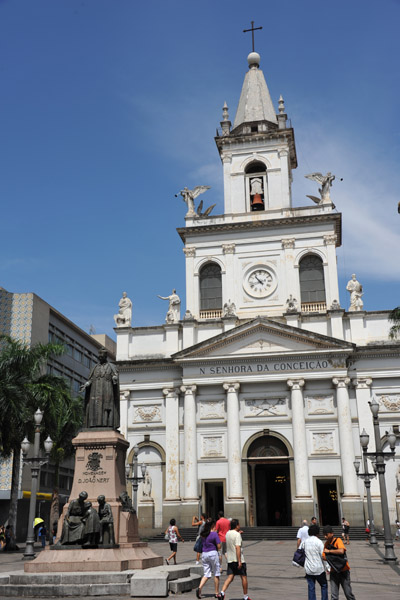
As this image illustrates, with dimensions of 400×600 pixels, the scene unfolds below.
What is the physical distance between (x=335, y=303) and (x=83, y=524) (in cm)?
2761

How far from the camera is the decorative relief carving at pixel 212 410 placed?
38438 mm

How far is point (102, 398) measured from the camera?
15844mm

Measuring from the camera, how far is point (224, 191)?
4409 centimetres

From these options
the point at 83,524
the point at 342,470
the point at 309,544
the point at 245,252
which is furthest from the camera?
the point at 245,252

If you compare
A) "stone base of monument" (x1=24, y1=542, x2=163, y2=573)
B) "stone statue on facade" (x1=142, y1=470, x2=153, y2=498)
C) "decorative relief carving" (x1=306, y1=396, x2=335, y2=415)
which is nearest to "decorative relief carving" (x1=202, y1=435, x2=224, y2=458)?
"stone statue on facade" (x1=142, y1=470, x2=153, y2=498)

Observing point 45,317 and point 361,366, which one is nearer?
point 361,366

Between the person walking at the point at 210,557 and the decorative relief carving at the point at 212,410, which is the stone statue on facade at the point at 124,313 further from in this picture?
the person walking at the point at 210,557

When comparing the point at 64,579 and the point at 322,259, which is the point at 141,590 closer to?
the point at 64,579

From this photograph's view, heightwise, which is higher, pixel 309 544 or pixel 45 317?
pixel 45 317

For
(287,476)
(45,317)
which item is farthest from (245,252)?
A: (45,317)

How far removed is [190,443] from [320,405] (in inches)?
309

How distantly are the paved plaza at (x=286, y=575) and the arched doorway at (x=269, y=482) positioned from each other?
913 cm

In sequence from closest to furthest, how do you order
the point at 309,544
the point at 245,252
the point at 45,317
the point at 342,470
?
1. the point at 309,544
2. the point at 342,470
3. the point at 245,252
4. the point at 45,317

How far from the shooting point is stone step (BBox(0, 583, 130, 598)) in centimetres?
1255
